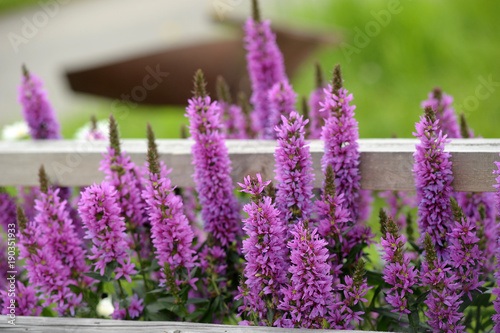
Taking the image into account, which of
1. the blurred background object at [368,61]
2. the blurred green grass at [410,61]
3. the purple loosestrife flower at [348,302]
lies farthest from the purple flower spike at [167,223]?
the blurred green grass at [410,61]

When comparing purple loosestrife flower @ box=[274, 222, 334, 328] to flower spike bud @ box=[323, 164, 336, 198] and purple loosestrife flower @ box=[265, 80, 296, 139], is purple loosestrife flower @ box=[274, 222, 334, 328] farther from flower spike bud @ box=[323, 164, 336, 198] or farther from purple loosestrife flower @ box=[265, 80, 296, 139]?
purple loosestrife flower @ box=[265, 80, 296, 139]

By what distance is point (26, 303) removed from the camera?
2.25 meters

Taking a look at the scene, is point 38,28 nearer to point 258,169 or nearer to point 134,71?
point 134,71

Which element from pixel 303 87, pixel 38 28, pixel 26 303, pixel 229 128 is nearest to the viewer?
pixel 26 303

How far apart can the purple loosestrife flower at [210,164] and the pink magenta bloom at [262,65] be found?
476mm

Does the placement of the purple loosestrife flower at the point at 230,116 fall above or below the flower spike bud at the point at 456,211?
above

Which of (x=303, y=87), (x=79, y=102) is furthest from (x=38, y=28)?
(x=303, y=87)

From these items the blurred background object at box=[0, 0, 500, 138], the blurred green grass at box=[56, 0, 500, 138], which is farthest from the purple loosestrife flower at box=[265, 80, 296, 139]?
the blurred green grass at box=[56, 0, 500, 138]

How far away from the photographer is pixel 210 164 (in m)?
2.11

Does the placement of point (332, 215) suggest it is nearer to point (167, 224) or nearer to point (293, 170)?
point (293, 170)

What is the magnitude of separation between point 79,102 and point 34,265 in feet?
21.3

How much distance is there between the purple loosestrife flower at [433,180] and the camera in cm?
188

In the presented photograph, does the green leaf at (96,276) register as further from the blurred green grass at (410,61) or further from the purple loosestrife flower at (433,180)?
the blurred green grass at (410,61)

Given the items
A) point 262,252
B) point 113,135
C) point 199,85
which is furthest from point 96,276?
point 199,85
